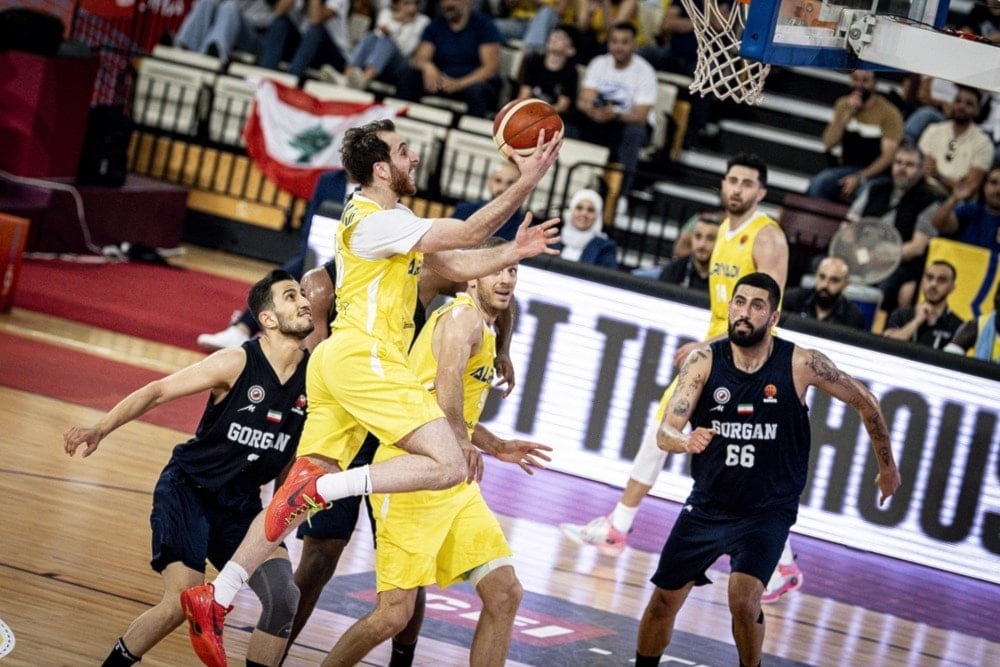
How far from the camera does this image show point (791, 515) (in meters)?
6.05

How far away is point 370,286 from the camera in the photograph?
539 centimetres

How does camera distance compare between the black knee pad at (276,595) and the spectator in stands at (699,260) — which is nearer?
the black knee pad at (276,595)

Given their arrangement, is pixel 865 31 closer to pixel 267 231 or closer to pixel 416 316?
pixel 416 316

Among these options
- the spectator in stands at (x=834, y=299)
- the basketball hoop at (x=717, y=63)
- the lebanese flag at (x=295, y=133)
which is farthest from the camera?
the lebanese flag at (x=295, y=133)

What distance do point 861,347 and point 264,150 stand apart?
746cm

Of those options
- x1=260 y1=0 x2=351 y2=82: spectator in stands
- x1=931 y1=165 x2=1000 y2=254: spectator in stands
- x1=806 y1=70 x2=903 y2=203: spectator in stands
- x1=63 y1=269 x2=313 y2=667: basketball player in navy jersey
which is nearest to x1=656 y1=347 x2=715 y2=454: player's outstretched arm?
x1=63 y1=269 x2=313 y2=667: basketball player in navy jersey

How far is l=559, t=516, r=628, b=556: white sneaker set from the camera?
8.39 metres

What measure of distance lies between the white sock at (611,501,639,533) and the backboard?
10.2 feet

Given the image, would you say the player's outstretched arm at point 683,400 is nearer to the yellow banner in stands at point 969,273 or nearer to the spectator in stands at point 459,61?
the yellow banner in stands at point 969,273

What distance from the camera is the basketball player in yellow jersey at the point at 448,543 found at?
5121 mm

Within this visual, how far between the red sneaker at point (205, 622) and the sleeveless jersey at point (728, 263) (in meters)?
4.02

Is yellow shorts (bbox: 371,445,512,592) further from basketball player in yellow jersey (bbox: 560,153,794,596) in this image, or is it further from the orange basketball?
basketball player in yellow jersey (bbox: 560,153,794,596)

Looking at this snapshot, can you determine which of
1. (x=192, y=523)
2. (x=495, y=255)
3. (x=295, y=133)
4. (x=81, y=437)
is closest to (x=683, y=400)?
(x=495, y=255)

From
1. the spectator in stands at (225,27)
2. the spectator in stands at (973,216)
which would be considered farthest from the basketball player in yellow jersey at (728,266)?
the spectator in stands at (225,27)
